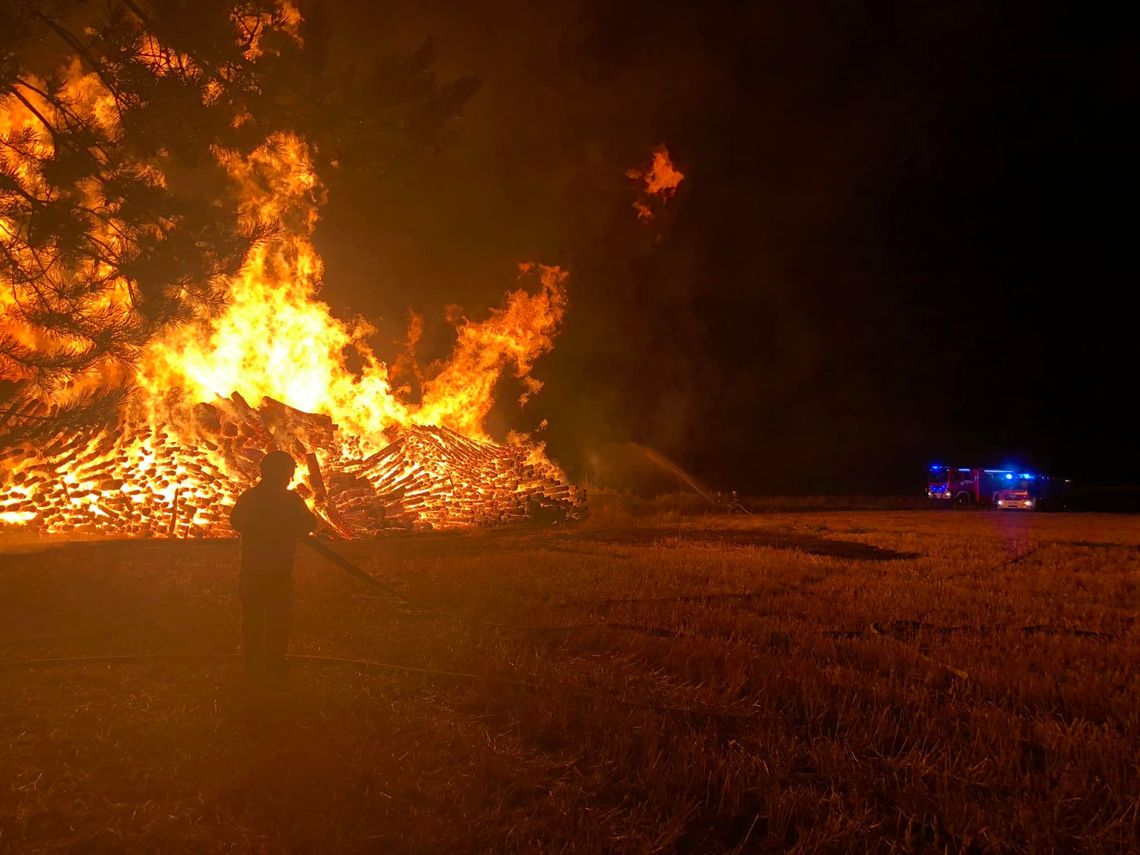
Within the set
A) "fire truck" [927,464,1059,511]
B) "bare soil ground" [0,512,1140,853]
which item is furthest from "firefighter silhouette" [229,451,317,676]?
"fire truck" [927,464,1059,511]

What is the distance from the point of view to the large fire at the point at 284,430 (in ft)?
46.8

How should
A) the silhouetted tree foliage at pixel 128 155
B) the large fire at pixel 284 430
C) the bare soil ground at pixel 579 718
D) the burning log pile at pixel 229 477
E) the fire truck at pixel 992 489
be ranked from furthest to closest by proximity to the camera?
the fire truck at pixel 992 489
the large fire at pixel 284 430
the burning log pile at pixel 229 477
the silhouetted tree foliage at pixel 128 155
the bare soil ground at pixel 579 718

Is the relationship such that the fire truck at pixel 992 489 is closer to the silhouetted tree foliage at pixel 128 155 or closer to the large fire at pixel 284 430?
the large fire at pixel 284 430

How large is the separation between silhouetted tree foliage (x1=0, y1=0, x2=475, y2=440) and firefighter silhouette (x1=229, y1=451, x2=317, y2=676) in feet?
12.0

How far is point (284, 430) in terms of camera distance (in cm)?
1614

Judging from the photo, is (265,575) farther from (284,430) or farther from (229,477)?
(284,430)

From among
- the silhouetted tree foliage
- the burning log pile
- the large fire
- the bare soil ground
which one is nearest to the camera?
the bare soil ground

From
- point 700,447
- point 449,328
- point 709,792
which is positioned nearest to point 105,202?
point 709,792

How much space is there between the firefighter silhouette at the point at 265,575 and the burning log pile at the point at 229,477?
9470mm

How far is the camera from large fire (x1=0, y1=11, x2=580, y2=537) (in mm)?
14266

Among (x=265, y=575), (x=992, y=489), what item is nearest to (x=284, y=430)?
(x=265, y=575)

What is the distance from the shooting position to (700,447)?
33.0 m

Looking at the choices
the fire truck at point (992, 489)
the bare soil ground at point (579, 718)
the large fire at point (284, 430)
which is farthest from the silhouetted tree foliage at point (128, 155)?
the fire truck at point (992, 489)

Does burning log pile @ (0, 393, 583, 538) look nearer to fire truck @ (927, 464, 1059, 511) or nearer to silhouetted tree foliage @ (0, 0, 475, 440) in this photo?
silhouetted tree foliage @ (0, 0, 475, 440)
